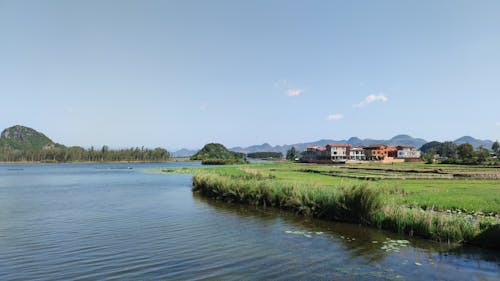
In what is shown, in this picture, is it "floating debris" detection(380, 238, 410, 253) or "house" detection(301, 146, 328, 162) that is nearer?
"floating debris" detection(380, 238, 410, 253)

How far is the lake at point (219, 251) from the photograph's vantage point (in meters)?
12.8

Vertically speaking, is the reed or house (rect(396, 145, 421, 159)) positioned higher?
house (rect(396, 145, 421, 159))

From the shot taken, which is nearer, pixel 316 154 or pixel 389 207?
pixel 389 207

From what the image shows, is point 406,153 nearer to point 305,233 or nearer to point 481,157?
point 481,157

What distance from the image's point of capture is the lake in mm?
12820

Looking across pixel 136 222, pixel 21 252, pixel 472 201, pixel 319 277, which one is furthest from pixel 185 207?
pixel 472 201

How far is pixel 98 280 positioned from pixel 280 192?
19.7 m

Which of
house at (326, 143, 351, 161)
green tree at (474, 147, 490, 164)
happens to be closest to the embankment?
green tree at (474, 147, 490, 164)

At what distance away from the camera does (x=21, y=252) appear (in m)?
16.0

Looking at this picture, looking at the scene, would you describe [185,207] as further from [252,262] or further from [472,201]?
[472,201]

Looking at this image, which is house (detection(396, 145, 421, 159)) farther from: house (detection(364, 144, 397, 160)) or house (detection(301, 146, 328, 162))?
house (detection(301, 146, 328, 162))

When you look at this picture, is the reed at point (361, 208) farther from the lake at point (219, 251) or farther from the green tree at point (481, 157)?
the green tree at point (481, 157)

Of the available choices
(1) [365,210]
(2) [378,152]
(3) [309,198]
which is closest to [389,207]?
(1) [365,210]

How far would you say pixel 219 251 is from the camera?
15.8 metres
